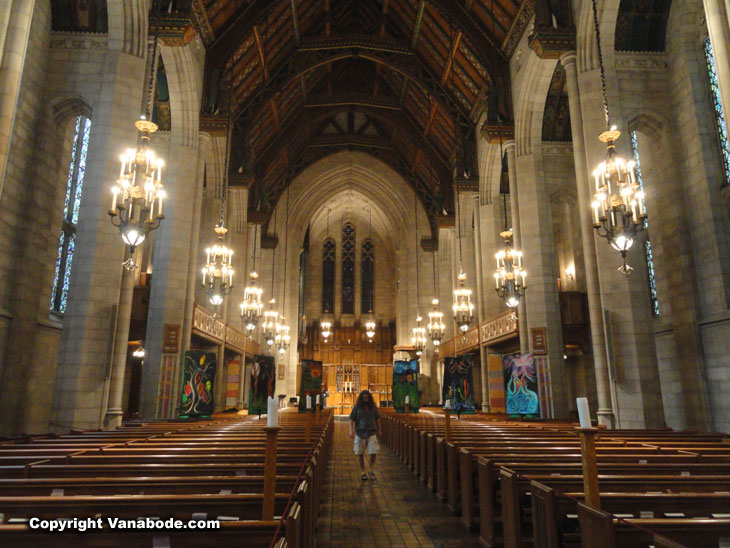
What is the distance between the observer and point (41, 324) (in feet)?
30.8

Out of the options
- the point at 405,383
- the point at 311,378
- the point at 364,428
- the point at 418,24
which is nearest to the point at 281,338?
the point at 405,383

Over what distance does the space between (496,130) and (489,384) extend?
323 inches

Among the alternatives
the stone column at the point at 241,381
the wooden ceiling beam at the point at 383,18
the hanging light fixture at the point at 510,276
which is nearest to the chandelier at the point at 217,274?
the hanging light fixture at the point at 510,276

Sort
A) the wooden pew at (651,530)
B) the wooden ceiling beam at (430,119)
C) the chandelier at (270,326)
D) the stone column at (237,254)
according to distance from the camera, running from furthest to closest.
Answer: the wooden ceiling beam at (430,119)
the stone column at (237,254)
the chandelier at (270,326)
the wooden pew at (651,530)

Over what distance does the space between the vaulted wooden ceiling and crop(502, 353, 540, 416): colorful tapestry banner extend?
7.90 metres

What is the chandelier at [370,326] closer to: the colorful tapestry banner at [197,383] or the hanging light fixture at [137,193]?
the colorful tapestry banner at [197,383]

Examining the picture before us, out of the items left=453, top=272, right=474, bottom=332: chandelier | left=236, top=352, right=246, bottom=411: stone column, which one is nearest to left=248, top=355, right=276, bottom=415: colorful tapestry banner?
left=453, top=272, right=474, bottom=332: chandelier

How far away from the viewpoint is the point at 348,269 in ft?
111

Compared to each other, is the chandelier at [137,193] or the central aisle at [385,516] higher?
the chandelier at [137,193]

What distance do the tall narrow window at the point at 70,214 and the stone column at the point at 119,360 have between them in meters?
2.83

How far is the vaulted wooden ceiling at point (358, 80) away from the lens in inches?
577

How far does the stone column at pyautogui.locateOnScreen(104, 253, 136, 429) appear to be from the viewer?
27.5ft

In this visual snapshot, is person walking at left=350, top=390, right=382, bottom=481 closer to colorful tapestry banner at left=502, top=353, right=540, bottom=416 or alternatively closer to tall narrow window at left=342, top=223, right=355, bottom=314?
colorful tapestry banner at left=502, top=353, right=540, bottom=416

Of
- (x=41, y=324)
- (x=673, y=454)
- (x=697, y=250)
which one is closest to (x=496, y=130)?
(x=697, y=250)
